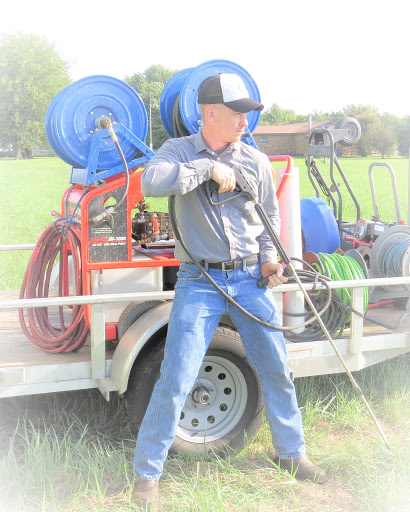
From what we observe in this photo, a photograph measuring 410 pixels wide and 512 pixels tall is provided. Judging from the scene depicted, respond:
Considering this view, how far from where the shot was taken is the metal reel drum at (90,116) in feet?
11.8

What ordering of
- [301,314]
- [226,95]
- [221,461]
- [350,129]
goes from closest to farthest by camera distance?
[226,95] → [221,461] → [301,314] → [350,129]

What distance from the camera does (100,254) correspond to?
3.56m

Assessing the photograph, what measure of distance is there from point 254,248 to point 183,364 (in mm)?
619

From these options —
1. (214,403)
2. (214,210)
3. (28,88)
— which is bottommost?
(214,403)

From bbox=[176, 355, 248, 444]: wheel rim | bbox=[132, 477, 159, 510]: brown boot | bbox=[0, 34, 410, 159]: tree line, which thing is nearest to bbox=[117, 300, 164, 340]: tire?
bbox=[176, 355, 248, 444]: wheel rim

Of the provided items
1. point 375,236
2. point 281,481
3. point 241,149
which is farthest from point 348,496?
point 375,236

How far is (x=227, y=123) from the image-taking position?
2.94 meters

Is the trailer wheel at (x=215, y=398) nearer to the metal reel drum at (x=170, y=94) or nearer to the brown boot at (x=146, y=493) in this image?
the brown boot at (x=146, y=493)

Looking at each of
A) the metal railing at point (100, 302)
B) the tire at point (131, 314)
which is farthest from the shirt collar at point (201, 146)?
the tire at point (131, 314)

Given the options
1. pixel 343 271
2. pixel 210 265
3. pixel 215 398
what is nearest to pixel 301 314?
pixel 343 271

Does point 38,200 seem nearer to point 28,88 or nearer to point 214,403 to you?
point 28,88

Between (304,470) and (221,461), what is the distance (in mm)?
432

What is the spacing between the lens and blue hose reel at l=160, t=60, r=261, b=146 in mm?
3705

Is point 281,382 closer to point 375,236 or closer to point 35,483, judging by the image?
point 35,483
